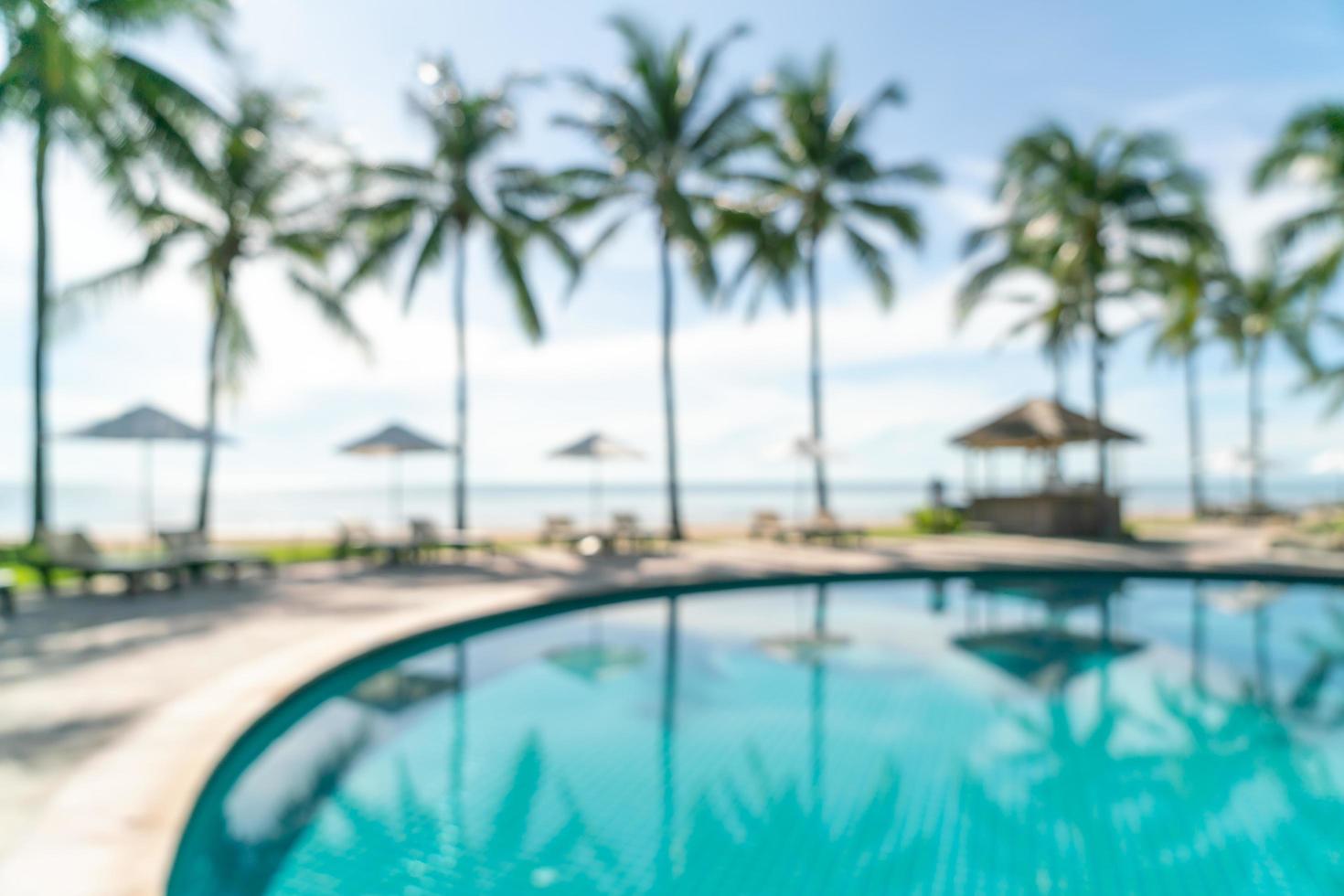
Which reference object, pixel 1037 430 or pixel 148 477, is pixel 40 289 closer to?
pixel 148 477

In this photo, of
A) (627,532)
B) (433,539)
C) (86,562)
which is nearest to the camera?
(86,562)

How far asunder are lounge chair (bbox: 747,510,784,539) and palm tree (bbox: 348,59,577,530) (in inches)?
242

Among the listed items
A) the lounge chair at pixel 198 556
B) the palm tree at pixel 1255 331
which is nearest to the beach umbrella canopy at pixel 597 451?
the lounge chair at pixel 198 556

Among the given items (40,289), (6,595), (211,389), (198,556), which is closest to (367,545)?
(198,556)

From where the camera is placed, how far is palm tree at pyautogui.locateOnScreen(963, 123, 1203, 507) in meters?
17.1

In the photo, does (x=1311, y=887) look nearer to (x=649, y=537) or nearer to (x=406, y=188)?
(x=649, y=537)

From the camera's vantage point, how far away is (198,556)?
9844 mm

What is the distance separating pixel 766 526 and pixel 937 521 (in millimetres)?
4803

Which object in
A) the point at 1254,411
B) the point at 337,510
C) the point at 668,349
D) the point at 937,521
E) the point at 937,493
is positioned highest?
the point at 668,349

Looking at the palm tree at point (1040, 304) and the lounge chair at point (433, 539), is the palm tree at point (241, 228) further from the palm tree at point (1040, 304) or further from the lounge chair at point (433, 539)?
the palm tree at point (1040, 304)

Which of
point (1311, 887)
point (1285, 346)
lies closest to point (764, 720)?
point (1311, 887)

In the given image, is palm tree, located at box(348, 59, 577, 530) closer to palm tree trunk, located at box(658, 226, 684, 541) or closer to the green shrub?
palm tree trunk, located at box(658, 226, 684, 541)

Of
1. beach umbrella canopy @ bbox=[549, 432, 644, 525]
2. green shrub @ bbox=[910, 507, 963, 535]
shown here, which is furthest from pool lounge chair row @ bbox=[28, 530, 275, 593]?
green shrub @ bbox=[910, 507, 963, 535]

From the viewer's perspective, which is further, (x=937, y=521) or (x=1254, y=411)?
(x=1254, y=411)
